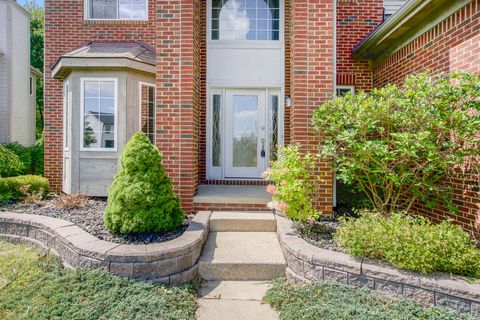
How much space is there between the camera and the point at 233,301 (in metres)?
3.34

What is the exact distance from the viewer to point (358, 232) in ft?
11.5

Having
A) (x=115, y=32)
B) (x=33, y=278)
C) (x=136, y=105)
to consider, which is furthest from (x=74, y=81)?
(x=33, y=278)

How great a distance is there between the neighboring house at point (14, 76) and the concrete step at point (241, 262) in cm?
1159

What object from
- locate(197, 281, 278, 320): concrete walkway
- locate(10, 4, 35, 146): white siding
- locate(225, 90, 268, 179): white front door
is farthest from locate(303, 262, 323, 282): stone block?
locate(10, 4, 35, 146): white siding

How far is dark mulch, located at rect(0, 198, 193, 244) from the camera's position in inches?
151

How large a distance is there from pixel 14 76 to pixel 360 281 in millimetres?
14383

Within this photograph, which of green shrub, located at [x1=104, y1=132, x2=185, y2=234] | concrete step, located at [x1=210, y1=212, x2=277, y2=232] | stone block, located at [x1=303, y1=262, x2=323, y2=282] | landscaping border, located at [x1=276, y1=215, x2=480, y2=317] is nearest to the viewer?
landscaping border, located at [x1=276, y1=215, x2=480, y2=317]

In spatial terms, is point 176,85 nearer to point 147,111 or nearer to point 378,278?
point 147,111

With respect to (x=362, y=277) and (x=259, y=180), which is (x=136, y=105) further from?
(x=362, y=277)

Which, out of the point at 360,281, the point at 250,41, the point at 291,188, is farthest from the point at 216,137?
the point at 360,281

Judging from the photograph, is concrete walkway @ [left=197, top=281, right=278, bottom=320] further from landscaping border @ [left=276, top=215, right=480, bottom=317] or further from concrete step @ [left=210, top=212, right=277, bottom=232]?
concrete step @ [left=210, top=212, right=277, bottom=232]

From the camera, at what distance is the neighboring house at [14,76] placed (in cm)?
1187

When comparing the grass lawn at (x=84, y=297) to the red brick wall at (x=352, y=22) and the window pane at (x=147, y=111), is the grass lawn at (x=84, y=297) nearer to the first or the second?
the window pane at (x=147, y=111)

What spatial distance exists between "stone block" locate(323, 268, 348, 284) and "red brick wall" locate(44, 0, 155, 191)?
276 inches
